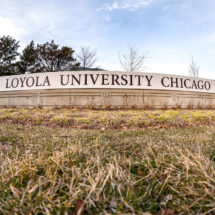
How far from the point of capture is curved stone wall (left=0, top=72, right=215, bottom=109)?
28.1 feet

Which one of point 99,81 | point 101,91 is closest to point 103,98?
point 101,91

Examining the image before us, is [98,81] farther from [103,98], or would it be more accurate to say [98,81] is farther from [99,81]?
[103,98]

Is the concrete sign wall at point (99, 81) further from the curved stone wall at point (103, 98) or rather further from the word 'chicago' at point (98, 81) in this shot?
the curved stone wall at point (103, 98)

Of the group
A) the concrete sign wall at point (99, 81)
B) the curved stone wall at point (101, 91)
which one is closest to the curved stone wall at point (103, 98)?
the curved stone wall at point (101, 91)

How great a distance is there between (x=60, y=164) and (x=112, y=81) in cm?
748

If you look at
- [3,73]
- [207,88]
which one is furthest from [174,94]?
[3,73]

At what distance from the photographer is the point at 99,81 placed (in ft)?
28.1

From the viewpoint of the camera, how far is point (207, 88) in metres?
10.3

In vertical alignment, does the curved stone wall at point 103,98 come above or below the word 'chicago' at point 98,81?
below

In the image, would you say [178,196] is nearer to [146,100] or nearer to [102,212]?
[102,212]

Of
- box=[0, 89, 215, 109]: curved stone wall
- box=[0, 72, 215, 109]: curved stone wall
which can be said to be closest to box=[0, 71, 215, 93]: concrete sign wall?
box=[0, 72, 215, 109]: curved stone wall

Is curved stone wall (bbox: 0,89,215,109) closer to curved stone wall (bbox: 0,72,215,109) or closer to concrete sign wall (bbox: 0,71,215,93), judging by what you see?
curved stone wall (bbox: 0,72,215,109)

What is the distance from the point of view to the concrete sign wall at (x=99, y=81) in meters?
8.58

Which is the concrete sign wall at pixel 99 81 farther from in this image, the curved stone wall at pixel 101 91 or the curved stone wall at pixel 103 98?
the curved stone wall at pixel 103 98
